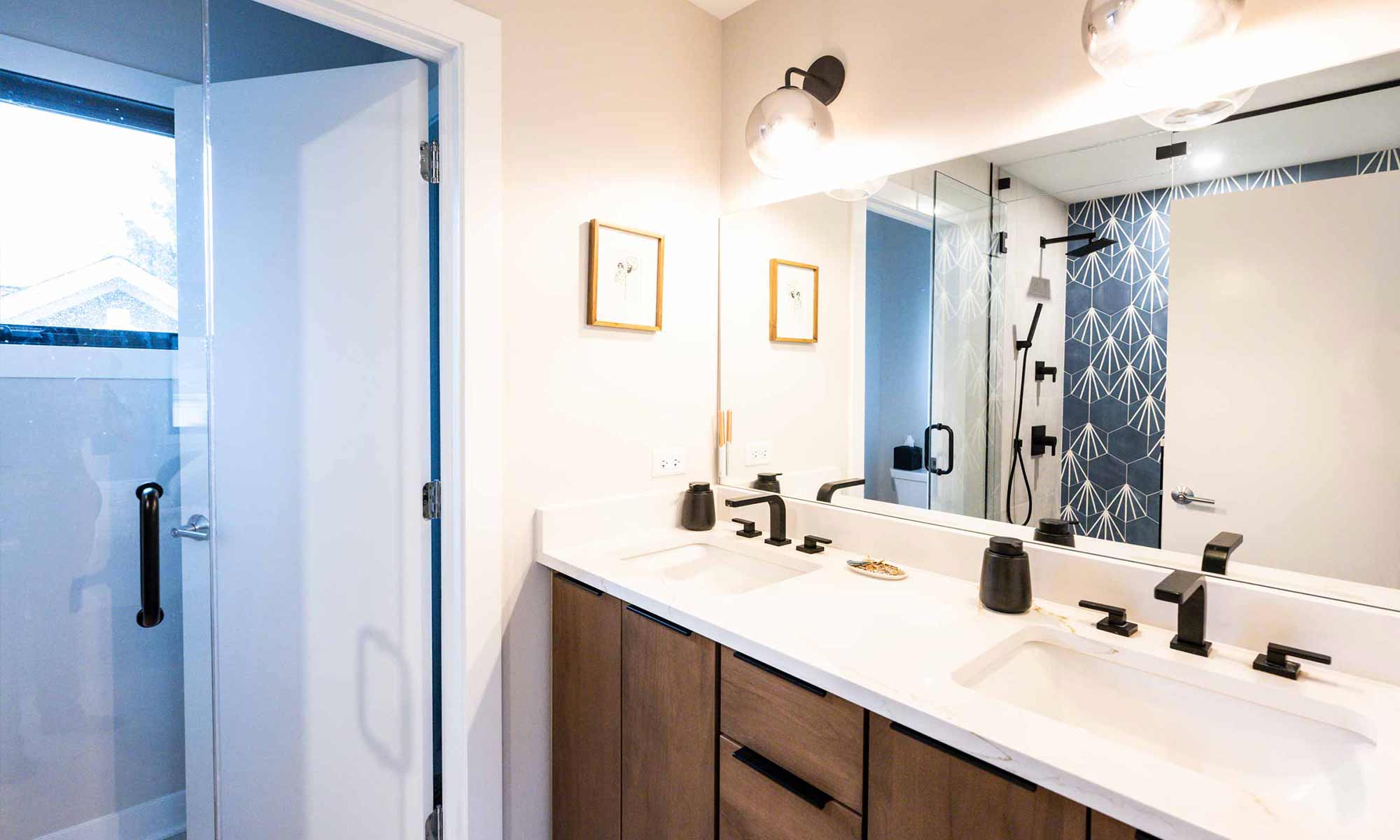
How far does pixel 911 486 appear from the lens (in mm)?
1649

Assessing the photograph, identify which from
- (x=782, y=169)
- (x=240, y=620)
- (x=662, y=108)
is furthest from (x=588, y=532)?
(x=662, y=108)

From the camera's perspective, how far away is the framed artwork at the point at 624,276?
174 centimetres

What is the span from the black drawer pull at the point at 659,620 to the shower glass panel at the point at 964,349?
740mm

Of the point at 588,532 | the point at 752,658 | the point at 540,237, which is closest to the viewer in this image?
the point at 752,658

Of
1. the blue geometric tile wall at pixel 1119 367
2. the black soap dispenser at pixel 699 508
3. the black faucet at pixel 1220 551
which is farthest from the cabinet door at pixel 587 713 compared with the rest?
the black faucet at pixel 1220 551

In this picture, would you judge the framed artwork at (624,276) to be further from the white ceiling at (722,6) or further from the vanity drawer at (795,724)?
the vanity drawer at (795,724)

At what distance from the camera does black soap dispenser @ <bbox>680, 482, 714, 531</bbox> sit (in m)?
1.92

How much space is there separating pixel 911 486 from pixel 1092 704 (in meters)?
0.66

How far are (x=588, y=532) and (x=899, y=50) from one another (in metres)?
1.51

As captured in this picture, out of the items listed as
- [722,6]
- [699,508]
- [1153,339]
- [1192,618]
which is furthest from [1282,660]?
[722,6]

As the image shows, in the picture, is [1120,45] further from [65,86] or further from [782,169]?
[65,86]

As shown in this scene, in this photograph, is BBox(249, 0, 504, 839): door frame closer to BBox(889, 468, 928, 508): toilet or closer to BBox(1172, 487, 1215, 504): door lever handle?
BBox(889, 468, 928, 508): toilet

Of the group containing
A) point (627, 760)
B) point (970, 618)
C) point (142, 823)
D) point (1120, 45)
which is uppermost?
point (1120, 45)

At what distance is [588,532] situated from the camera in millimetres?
1755
